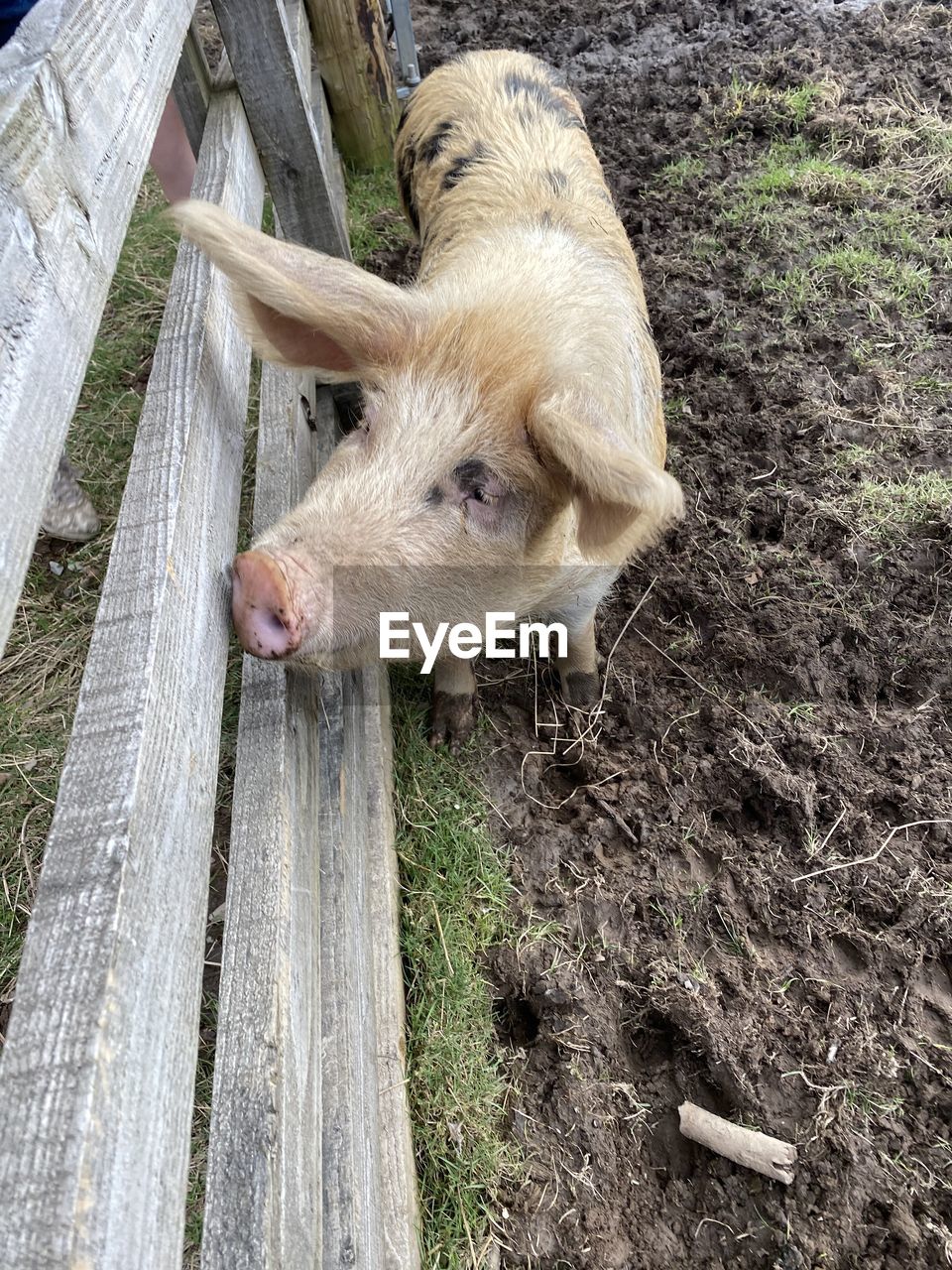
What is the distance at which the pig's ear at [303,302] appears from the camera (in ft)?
5.78

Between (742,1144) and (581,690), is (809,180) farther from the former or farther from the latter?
(742,1144)

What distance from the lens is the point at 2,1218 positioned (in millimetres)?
819

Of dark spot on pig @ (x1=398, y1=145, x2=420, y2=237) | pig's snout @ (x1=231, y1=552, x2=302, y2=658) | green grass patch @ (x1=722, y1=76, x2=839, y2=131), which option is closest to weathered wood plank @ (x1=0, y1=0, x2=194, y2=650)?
pig's snout @ (x1=231, y1=552, x2=302, y2=658)

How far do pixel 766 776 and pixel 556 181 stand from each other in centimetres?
240

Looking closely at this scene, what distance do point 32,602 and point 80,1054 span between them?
9.25 feet

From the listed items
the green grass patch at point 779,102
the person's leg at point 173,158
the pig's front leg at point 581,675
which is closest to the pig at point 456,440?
the pig's front leg at point 581,675

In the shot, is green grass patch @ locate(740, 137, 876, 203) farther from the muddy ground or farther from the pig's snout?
the pig's snout

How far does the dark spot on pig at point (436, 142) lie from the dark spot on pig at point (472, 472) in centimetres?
232

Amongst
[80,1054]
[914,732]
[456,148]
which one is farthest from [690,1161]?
[456,148]

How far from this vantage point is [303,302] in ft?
6.29

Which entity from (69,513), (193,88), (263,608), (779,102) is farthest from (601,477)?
(779,102)

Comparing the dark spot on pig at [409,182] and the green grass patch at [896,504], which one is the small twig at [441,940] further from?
the dark spot on pig at [409,182]

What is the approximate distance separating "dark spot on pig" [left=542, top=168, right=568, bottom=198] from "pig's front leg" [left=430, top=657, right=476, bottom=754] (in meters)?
1.84

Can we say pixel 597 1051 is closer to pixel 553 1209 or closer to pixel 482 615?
pixel 553 1209
